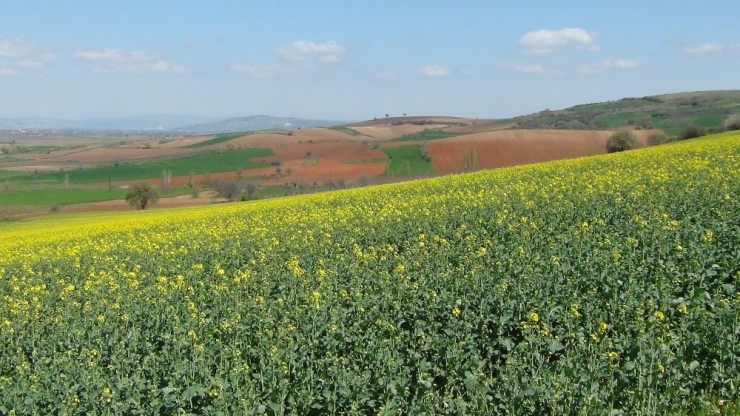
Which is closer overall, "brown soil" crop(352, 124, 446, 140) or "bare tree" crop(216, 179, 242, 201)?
"bare tree" crop(216, 179, 242, 201)

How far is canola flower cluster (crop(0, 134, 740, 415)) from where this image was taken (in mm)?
6359

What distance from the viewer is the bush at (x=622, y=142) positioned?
62156 millimetres

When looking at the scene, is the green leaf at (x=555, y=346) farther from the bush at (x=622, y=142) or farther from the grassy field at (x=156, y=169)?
the grassy field at (x=156, y=169)

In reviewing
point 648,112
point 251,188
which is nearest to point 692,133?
point 251,188

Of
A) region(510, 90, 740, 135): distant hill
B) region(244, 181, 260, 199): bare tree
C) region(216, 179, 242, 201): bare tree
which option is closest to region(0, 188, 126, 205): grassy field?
region(216, 179, 242, 201): bare tree

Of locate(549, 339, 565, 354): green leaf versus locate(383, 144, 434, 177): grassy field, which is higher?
locate(549, 339, 565, 354): green leaf

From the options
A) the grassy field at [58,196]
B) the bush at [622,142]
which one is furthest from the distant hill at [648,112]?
the grassy field at [58,196]

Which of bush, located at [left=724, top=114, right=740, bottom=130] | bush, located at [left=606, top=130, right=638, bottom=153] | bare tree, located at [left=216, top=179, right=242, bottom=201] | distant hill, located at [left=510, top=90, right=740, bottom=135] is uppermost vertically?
distant hill, located at [left=510, top=90, right=740, bottom=135]

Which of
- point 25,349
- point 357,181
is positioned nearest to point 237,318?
point 25,349

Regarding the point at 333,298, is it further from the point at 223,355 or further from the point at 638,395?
the point at 638,395

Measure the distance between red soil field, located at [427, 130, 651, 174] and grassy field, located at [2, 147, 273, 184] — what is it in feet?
102

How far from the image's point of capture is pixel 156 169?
342 feet

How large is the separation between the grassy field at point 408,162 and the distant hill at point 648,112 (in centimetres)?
2712

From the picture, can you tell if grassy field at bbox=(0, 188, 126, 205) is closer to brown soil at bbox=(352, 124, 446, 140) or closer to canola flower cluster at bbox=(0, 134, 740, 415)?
brown soil at bbox=(352, 124, 446, 140)
